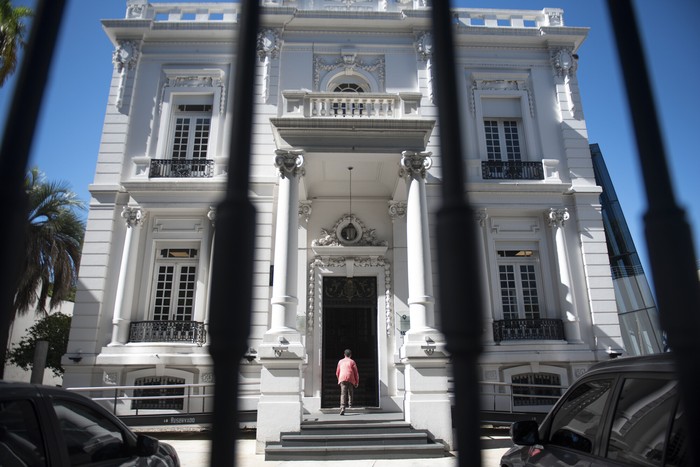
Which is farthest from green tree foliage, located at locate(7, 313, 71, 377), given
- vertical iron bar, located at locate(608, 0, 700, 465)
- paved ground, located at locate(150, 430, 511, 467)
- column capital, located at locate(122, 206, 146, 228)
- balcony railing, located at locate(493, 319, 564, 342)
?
vertical iron bar, located at locate(608, 0, 700, 465)

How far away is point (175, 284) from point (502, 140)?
11079mm

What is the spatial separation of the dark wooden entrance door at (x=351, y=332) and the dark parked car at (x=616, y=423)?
9.21m

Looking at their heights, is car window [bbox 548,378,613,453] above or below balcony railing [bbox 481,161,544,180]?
below

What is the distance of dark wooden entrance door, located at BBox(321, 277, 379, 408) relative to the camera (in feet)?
41.4

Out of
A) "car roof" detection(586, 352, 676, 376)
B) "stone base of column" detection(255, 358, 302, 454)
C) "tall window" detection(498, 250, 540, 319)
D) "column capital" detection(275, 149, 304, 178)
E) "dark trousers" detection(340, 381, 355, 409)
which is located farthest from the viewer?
"tall window" detection(498, 250, 540, 319)

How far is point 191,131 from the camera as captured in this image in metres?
14.8

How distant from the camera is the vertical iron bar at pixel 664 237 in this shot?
116 cm

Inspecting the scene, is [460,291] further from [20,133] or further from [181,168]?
[181,168]

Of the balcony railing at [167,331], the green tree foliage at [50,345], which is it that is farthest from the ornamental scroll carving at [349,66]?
the green tree foliage at [50,345]

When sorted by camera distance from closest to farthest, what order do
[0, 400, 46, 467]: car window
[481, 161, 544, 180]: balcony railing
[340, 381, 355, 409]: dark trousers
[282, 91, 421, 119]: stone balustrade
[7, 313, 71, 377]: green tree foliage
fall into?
[0, 400, 46, 467]: car window → [340, 381, 355, 409]: dark trousers → [282, 91, 421, 119]: stone balustrade → [481, 161, 544, 180]: balcony railing → [7, 313, 71, 377]: green tree foliage

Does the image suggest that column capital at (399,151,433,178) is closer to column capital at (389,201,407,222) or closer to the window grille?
column capital at (389,201,407,222)

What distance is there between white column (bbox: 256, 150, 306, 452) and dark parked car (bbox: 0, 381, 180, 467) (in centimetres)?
562

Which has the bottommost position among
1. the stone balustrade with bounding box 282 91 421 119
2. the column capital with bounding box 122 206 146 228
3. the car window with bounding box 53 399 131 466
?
the car window with bounding box 53 399 131 466

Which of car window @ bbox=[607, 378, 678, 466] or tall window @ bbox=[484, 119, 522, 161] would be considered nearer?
car window @ bbox=[607, 378, 678, 466]
